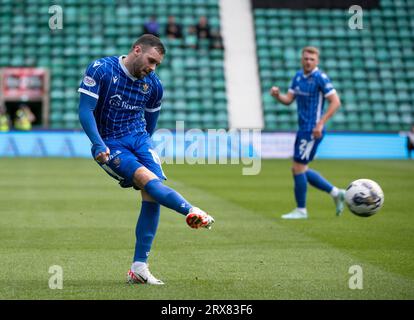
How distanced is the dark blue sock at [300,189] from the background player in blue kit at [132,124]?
17.0 ft

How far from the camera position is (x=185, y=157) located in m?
26.2

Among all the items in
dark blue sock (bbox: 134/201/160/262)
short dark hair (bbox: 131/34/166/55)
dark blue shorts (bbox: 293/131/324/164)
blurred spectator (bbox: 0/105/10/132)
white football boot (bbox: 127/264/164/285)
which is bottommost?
white football boot (bbox: 127/264/164/285)

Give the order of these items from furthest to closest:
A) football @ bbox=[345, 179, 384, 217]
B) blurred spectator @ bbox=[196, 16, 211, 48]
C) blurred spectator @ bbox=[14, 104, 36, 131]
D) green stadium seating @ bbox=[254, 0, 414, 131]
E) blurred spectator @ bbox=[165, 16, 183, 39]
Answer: blurred spectator @ bbox=[196, 16, 211, 48], blurred spectator @ bbox=[165, 16, 183, 39], green stadium seating @ bbox=[254, 0, 414, 131], blurred spectator @ bbox=[14, 104, 36, 131], football @ bbox=[345, 179, 384, 217]

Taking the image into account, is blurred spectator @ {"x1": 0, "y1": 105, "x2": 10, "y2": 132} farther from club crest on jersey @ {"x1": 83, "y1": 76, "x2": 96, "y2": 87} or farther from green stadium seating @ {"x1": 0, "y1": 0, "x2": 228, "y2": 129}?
club crest on jersey @ {"x1": 83, "y1": 76, "x2": 96, "y2": 87}

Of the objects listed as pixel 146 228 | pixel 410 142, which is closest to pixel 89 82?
pixel 146 228

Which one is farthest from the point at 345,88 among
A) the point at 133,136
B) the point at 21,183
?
the point at 133,136

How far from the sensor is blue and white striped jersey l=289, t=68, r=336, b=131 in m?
12.4

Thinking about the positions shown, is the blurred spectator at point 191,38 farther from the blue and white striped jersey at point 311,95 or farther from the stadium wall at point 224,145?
the blue and white striped jersey at point 311,95

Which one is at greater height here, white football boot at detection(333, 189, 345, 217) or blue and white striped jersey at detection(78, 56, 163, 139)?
blue and white striped jersey at detection(78, 56, 163, 139)

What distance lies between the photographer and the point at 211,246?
9312 mm

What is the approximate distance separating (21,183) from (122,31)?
1752 cm

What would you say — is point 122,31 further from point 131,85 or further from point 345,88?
point 131,85

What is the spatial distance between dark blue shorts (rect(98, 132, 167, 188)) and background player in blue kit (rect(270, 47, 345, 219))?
5234mm

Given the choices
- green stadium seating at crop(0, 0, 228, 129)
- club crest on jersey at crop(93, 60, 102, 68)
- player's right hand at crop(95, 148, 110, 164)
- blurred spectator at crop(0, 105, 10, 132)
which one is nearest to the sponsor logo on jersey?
club crest on jersey at crop(93, 60, 102, 68)
